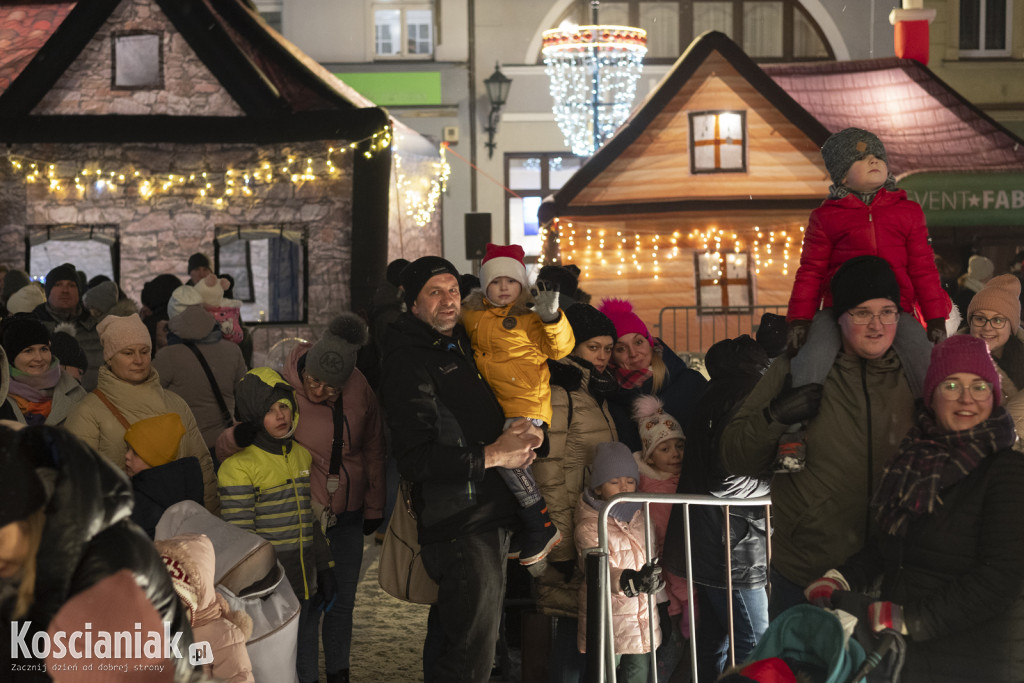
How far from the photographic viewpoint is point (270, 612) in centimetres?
421

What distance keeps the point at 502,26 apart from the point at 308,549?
22.4 metres

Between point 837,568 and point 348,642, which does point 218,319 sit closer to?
point 348,642

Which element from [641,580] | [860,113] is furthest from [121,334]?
[860,113]

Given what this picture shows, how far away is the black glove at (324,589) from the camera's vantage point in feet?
17.9

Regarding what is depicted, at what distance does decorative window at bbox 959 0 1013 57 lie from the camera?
77.5 ft

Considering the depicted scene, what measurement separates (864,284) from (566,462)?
1.81 metres

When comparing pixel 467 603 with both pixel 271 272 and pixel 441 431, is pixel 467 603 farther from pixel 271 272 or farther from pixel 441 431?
pixel 271 272

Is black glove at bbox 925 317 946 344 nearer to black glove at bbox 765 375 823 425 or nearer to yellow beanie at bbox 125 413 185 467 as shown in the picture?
black glove at bbox 765 375 823 425

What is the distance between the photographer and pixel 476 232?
574 inches

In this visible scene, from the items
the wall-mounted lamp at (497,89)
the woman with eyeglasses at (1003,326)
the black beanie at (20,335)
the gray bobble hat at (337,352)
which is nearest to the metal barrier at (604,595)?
the gray bobble hat at (337,352)

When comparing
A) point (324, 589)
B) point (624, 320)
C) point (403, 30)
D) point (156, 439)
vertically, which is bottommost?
point (324, 589)

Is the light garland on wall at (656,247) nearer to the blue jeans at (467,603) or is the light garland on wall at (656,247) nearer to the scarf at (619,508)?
the scarf at (619,508)

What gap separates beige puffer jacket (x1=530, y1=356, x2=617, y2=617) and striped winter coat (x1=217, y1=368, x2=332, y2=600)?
1073mm

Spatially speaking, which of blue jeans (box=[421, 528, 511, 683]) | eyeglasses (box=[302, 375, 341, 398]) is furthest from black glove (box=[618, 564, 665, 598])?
eyeglasses (box=[302, 375, 341, 398])
